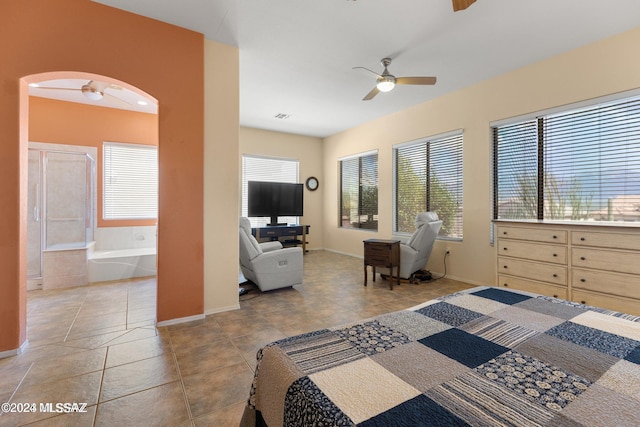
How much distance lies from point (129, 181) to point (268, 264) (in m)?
3.41

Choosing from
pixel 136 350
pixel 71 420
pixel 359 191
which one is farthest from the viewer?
pixel 359 191

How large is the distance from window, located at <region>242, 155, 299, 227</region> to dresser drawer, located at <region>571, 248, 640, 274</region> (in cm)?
550

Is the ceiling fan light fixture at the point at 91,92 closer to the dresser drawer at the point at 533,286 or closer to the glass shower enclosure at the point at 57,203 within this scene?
the glass shower enclosure at the point at 57,203

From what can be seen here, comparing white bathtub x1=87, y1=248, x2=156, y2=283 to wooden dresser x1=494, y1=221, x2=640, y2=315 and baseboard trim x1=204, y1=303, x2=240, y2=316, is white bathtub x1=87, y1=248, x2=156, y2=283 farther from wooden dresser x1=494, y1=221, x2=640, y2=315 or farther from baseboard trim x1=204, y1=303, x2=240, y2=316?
wooden dresser x1=494, y1=221, x2=640, y2=315

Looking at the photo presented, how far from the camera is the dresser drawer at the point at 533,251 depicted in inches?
112

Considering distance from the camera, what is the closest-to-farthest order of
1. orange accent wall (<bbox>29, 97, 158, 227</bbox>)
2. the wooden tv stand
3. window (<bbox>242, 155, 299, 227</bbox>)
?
orange accent wall (<bbox>29, 97, 158, 227</bbox>) → the wooden tv stand → window (<bbox>242, 155, 299, 227</bbox>)

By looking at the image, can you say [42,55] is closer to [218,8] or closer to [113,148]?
[218,8]

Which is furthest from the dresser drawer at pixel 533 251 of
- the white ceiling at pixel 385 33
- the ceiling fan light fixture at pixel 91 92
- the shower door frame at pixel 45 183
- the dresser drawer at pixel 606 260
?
the shower door frame at pixel 45 183

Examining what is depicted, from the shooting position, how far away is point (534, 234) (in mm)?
3029

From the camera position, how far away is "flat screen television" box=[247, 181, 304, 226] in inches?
244

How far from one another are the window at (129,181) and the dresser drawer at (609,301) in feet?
20.0

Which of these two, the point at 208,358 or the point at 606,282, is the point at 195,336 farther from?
the point at 606,282

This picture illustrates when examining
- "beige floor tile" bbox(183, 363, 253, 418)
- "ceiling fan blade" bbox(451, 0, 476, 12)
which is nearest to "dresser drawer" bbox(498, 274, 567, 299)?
"ceiling fan blade" bbox(451, 0, 476, 12)

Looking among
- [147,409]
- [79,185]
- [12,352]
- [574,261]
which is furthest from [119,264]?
[574,261]
